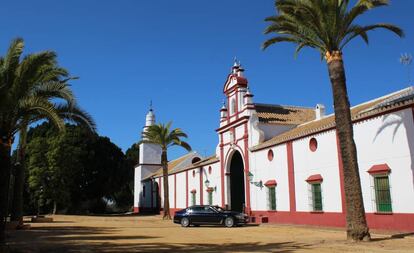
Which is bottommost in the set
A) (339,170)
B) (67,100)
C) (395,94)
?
(339,170)

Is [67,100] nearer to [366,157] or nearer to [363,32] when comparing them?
[363,32]

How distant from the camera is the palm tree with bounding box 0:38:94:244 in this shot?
14430mm

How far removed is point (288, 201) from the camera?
28.2 meters

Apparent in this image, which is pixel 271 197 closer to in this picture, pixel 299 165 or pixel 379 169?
pixel 299 165

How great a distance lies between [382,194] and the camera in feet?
68.0

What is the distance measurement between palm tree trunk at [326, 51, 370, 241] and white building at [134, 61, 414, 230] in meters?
3.51

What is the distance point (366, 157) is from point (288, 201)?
7635mm

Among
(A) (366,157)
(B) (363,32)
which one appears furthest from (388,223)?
(B) (363,32)

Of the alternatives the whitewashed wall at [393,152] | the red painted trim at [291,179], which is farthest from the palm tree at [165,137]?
the whitewashed wall at [393,152]

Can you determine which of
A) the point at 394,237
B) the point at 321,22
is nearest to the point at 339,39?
the point at 321,22

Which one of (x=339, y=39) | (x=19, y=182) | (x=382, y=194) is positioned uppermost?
(x=339, y=39)

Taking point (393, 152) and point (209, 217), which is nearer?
point (393, 152)

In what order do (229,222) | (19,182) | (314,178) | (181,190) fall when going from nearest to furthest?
(314,178) → (19,182) → (229,222) → (181,190)

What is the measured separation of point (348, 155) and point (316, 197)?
930cm
